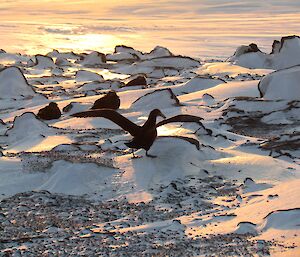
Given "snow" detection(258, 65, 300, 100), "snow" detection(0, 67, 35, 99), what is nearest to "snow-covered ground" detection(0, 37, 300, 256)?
"snow" detection(258, 65, 300, 100)

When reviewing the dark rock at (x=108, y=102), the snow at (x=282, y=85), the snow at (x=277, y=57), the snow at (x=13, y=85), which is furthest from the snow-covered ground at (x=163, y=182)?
the snow at (x=277, y=57)

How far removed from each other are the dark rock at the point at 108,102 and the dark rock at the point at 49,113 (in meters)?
0.56

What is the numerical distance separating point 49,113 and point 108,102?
84cm

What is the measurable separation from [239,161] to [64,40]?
16.5m

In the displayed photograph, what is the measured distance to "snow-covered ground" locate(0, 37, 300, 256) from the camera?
9.68 ft

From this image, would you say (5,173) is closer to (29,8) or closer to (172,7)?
(172,7)

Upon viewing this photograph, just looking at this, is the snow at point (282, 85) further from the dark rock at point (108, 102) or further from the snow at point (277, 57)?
the snow at point (277, 57)

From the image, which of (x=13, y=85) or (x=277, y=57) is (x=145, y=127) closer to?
(x=13, y=85)

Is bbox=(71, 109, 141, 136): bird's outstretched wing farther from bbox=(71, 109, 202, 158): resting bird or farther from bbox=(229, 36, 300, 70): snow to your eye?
bbox=(229, 36, 300, 70): snow

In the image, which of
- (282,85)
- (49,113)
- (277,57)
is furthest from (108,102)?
(277,57)

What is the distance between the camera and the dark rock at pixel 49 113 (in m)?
7.09

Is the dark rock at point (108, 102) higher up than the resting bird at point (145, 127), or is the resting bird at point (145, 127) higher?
the resting bird at point (145, 127)

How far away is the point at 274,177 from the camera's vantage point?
407 centimetres

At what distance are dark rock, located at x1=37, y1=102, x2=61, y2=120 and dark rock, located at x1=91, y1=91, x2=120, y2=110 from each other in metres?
0.56
